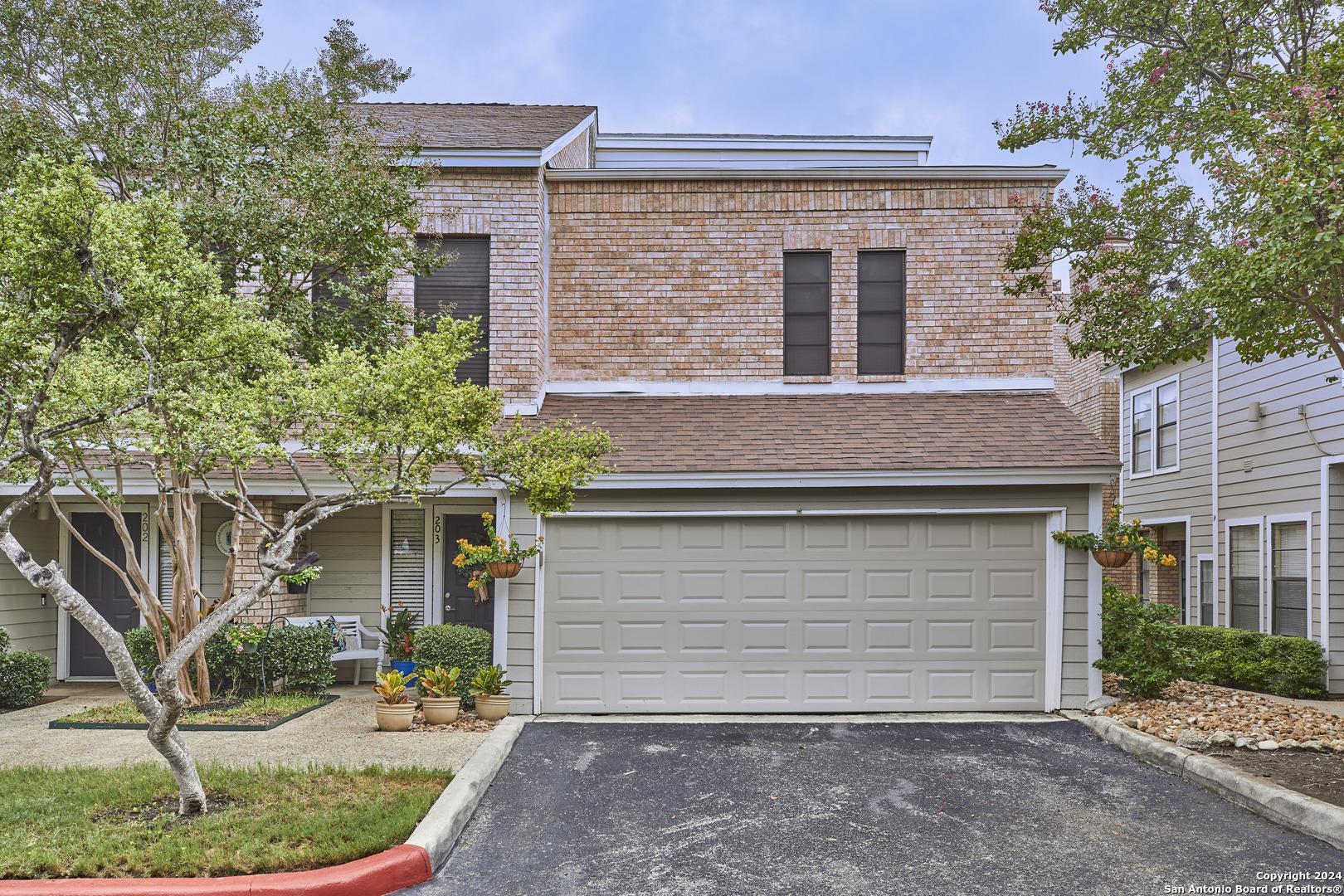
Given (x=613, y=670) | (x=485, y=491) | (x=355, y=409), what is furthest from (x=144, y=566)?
(x=355, y=409)

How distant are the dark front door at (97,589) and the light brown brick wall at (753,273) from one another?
6.20 meters

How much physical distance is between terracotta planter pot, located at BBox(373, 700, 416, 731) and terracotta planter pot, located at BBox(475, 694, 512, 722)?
823mm

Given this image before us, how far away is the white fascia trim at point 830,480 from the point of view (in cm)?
934

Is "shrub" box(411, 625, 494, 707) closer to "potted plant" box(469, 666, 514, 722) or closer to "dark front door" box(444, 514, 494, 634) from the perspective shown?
"potted plant" box(469, 666, 514, 722)

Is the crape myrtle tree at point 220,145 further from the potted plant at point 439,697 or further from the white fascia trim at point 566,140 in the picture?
the potted plant at point 439,697

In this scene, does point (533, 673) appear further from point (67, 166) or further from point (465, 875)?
point (67, 166)

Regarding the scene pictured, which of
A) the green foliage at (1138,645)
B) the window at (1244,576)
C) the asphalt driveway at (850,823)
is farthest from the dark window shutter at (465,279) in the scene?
the window at (1244,576)

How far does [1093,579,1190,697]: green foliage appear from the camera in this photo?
920 cm

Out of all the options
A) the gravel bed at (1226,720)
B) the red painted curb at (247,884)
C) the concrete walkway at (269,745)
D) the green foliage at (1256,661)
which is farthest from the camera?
the green foliage at (1256,661)

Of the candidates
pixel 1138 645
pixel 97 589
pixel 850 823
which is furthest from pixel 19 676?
pixel 1138 645

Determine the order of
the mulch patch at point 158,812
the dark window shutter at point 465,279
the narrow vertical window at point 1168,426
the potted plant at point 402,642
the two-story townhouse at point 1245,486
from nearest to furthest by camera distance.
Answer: the mulch patch at point 158,812, the potted plant at point 402,642, the two-story townhouse at point 1245,486, the dark window shutter at point 465,279, the narrow vertical window at point 1168,426

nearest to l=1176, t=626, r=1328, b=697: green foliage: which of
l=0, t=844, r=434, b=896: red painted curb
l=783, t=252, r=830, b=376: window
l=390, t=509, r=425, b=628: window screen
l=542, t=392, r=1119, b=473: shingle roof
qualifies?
l=542, t=392, r=1119, b=473: shingle roof

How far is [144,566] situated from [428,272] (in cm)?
570

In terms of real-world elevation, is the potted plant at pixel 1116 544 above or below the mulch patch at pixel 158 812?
above
